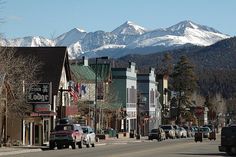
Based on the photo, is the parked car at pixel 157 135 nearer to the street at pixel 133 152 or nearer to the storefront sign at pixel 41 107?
the storefront sign at pixel 41 107

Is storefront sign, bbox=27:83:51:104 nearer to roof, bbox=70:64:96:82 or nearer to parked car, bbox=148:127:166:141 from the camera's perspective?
parked car, bbox=148:127:166:141

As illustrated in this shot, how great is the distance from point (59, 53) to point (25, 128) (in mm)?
15176

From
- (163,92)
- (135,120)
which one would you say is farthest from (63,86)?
(163,92)

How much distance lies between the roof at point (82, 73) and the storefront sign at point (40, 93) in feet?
85.1

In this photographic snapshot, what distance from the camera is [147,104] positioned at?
11306 cm

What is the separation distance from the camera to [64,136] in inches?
2060

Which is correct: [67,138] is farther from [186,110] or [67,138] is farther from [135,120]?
[186,110]

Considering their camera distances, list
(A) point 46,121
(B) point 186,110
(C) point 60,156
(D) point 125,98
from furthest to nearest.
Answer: (B) point 186,110
(D) point 125,98
(A) point 46,121
(C) point 60,156

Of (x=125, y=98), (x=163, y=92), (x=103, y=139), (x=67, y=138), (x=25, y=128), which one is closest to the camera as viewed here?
(x=67, y=138)

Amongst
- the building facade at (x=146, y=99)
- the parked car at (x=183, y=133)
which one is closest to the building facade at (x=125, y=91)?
the building facade at (x=146, y=99)

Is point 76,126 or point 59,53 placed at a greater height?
point 59,53

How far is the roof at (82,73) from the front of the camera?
87.3 m

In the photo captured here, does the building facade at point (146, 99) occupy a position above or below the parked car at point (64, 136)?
above

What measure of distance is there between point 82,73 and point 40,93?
31161mm
